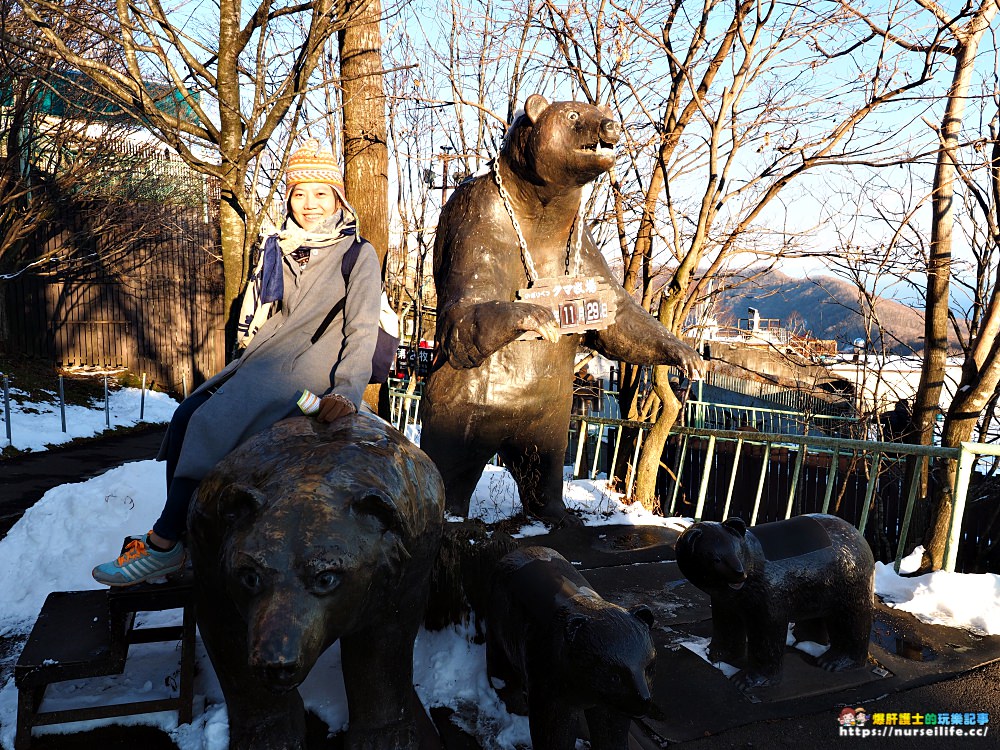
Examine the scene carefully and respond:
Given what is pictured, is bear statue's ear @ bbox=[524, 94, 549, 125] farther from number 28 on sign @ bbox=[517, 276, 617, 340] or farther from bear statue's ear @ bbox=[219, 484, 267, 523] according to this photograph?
bear statue's ear @ bbox=[219, 484, 267, 523]

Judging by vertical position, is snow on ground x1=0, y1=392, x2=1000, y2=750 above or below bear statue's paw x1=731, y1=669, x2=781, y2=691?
below

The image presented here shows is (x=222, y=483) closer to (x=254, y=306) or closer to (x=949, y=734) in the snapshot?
(x=254, y=306)

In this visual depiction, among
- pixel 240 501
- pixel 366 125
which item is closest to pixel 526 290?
pixel 240 501

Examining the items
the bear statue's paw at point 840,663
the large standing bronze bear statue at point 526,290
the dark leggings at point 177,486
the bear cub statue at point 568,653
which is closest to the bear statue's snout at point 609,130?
the large standing bronze bear statue at point 526,290

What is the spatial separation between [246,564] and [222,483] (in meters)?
0.46

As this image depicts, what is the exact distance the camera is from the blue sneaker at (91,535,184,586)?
8.38 ft

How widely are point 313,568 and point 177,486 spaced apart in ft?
3.65

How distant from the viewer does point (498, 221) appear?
3668 millimetres

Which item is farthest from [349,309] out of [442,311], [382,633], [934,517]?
[934,517]

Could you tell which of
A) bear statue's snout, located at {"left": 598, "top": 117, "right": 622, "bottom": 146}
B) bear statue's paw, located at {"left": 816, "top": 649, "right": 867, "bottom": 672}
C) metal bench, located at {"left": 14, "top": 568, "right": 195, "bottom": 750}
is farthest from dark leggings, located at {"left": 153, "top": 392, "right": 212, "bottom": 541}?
bear statue's paw, located at {"left": 816, "top": 649, "right": 867, "bottom": 672}

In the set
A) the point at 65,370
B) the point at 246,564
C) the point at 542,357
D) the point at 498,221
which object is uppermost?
the point at 498,221

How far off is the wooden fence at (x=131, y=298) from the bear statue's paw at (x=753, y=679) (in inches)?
641

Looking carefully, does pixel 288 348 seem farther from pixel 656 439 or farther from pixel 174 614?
pixel 656 439

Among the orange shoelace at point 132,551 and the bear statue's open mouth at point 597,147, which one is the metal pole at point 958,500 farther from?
the orange shoelace at point 132,551
